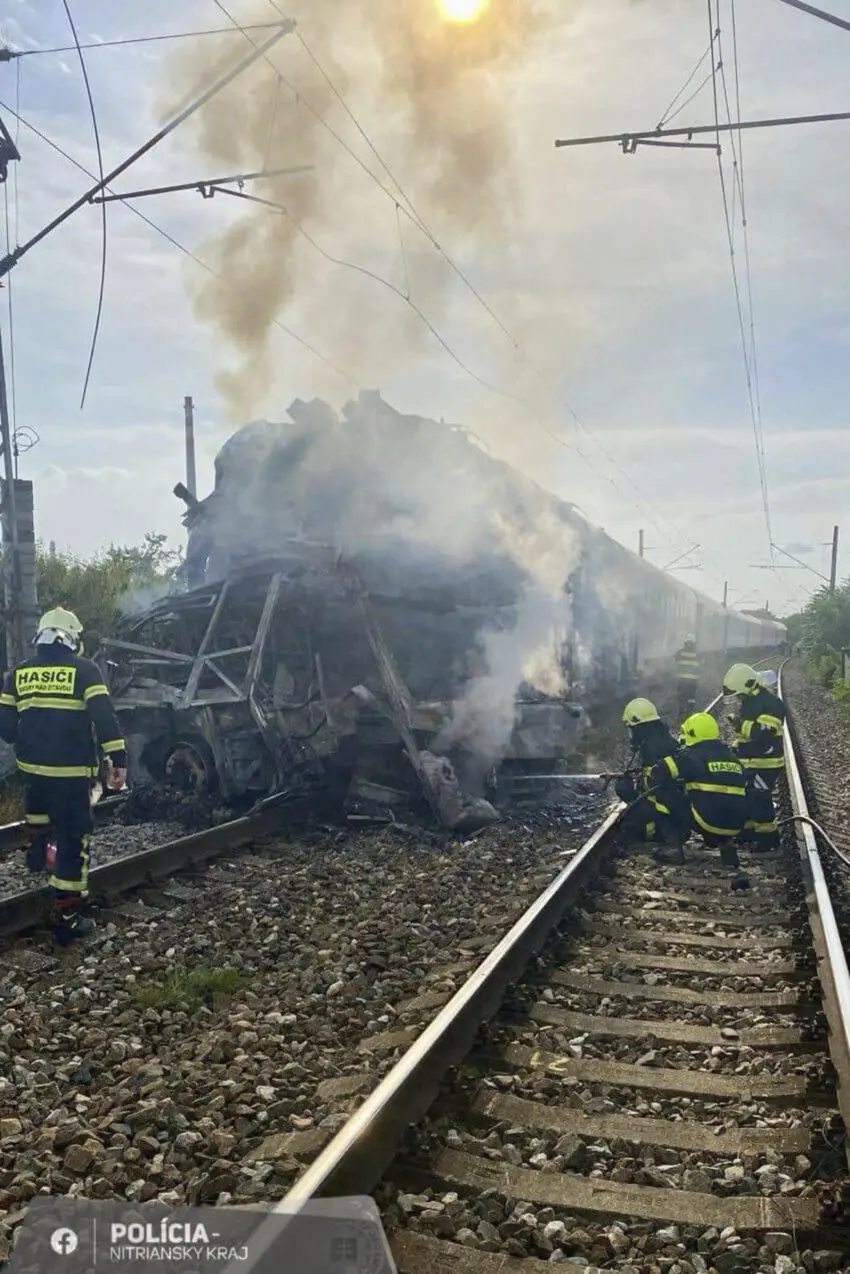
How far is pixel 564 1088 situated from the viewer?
3.94 metres

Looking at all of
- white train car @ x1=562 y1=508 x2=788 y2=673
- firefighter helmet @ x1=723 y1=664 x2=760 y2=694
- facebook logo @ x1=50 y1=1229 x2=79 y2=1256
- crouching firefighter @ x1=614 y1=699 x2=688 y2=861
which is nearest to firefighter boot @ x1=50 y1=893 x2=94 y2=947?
facebook logo @ x1=50 y1=1229 x2=79 y2=1256

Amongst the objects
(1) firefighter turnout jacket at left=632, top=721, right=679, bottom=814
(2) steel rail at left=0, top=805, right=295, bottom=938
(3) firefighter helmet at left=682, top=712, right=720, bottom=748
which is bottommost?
(2) steel rail at left=0, top=805, right=295, bottom=938

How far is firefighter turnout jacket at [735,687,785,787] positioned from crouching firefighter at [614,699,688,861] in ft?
3.15

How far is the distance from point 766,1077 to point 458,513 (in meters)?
8.25

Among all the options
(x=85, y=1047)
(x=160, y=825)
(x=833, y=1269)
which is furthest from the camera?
(x=160, y=825)

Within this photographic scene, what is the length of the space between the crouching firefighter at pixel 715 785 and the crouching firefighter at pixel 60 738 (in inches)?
168

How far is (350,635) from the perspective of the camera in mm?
10172

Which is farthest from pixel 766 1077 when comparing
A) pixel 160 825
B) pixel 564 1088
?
pixel 160 825

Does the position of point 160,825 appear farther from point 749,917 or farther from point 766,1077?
point 766,1077

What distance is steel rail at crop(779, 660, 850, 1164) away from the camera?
386 cm

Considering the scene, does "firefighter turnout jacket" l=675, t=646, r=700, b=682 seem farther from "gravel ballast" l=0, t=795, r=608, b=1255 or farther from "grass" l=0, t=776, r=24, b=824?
"grass" l=0, t=776, r=24, b=824

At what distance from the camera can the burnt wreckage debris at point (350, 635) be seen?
9.30m

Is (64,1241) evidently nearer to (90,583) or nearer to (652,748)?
(652,748)

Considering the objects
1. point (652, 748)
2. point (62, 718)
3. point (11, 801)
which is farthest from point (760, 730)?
point (11, 801)
